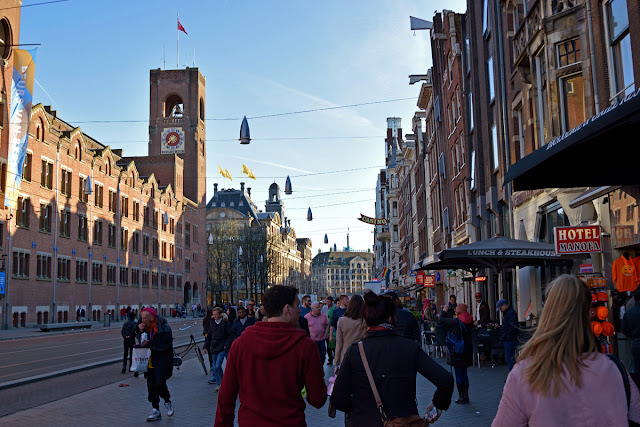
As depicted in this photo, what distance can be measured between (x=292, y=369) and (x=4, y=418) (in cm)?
777

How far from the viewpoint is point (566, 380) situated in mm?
2846

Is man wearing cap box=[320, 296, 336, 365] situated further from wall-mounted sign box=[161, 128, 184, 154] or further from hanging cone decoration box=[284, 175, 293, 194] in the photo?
wall-mounted sign box=[161, 128, 184, 154]

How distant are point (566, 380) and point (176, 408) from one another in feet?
29.7

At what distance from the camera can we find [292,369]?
14.1 ft

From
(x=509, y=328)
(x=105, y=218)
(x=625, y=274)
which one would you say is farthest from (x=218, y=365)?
(x=105, y=218)

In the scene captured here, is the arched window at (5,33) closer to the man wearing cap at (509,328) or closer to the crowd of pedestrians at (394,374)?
the man wearing cap at (509,328)

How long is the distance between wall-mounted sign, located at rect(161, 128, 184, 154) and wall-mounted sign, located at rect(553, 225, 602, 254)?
75712mm

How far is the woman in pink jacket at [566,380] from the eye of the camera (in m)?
2.84

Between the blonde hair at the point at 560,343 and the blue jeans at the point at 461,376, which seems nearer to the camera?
the blonde hair at the point at 560,343

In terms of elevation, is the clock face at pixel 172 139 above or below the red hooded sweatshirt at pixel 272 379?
above

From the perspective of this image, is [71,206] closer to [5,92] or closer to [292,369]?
[5,92]

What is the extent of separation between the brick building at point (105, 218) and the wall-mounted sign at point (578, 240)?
36.4 meters

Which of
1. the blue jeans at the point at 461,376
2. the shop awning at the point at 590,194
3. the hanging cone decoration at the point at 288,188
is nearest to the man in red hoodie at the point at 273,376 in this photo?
the blue jeans at the point at 461,376

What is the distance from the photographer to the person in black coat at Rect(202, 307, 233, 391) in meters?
13.2
